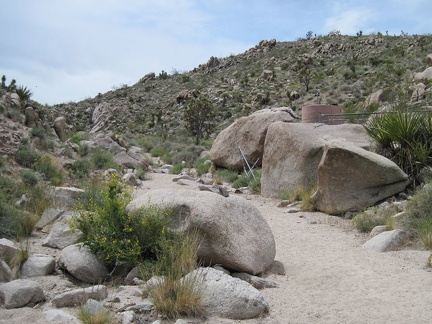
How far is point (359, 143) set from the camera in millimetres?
12477

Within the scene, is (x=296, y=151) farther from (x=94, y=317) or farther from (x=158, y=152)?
(x=158, y=152)

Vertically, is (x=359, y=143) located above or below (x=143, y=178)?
above

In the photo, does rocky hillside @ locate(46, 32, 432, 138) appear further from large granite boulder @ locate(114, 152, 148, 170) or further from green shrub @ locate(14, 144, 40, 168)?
green shrub @ locate(14, 144, 40, 168)

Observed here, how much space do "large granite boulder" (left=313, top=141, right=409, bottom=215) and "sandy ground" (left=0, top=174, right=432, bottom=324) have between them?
164cm

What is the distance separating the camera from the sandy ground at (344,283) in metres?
5.16

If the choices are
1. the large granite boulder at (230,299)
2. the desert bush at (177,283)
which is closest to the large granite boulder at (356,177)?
the desert bush at (177,283)

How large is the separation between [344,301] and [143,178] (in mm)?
14446

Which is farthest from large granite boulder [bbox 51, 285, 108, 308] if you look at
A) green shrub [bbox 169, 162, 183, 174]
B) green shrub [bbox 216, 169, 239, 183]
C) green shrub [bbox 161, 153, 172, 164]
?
green shrub [bbox 161, 153, 172, 164]

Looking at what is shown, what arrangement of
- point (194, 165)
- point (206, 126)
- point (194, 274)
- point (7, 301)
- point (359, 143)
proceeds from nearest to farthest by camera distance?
1. point (7, 301)
2. point (194, 274)
3. point (359, 143)
4. point (194, 165)
5. point (206, 126)

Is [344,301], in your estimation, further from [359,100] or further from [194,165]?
[359,100]

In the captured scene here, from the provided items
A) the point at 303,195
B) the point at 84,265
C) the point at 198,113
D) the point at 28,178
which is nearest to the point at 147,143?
the point at 198,113

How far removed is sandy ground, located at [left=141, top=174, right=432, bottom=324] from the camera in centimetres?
516

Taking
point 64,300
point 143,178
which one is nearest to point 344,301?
point 64,300

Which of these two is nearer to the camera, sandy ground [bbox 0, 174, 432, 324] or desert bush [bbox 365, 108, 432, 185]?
sandy ground [bbox 0, 174, 432, 324]
